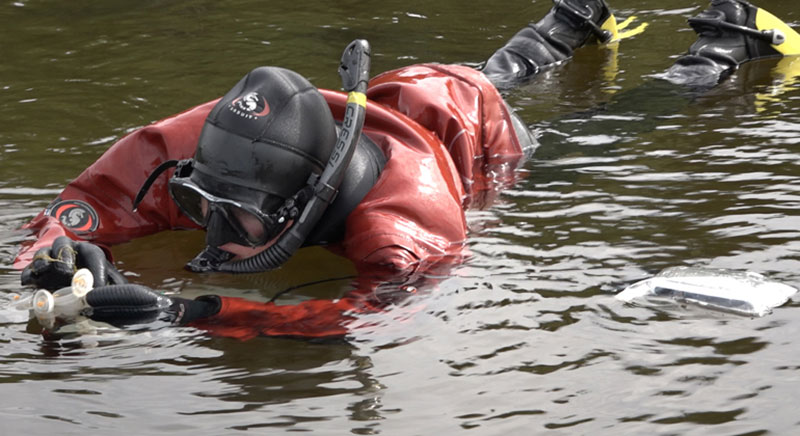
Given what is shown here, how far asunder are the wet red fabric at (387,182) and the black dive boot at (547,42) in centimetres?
150

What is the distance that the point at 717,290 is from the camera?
287 cm

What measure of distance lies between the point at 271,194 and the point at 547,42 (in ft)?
10.6

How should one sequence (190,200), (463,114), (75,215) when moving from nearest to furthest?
1. (190,200)
2. (75,215)
3. (463,114)

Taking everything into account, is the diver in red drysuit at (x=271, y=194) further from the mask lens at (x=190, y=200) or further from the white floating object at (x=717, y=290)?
the white floating object at (x=717, y=290)

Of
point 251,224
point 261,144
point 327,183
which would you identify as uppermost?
point 261,144

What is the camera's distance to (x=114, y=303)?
2658mm

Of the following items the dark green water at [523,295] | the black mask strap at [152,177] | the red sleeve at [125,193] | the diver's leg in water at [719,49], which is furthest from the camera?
the diver's leg in water at [719,49]

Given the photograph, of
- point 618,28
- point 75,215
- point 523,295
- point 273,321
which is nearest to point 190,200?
point 273,321

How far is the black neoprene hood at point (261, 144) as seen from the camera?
2896mm

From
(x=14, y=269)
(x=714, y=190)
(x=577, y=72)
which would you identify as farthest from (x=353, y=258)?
(x=577, y=72)

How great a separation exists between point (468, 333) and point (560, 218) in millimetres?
992

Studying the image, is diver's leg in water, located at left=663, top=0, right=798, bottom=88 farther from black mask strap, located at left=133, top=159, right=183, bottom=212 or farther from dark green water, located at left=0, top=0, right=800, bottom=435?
black mask strap, located at left=133, top=159, right=183, bottom=212

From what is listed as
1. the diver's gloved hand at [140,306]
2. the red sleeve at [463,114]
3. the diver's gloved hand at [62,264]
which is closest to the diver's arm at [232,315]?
the diver's gloved hand at [140,306]

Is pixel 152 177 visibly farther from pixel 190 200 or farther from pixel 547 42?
pixel 547 42
